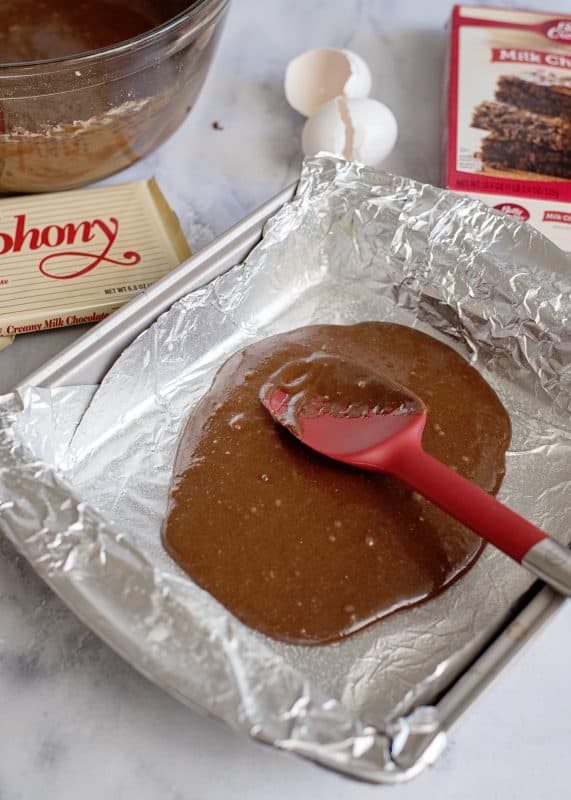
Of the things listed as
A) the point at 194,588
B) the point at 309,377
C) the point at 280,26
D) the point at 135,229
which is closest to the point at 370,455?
the point at 309,377

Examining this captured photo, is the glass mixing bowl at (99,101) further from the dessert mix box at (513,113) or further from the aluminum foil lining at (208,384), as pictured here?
the dessert mix box at (513,113)

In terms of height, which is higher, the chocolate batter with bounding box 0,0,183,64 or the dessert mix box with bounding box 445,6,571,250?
the chocolate batter with bounding box 0,0,183,64

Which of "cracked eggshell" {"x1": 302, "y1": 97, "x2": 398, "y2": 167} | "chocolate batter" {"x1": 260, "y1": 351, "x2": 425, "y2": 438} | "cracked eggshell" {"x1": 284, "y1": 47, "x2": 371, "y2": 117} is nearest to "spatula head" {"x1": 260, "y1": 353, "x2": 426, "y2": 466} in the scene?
"chocolate batter" {"x1": 260, "y1": 351, "x2": 425, "y2": 438}

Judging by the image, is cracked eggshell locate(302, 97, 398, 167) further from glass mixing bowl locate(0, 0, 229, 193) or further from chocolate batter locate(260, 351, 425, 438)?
chocolate batter locate(260, 351, 425, 438)

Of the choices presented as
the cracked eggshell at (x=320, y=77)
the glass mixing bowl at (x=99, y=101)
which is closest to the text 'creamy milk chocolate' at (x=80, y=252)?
the glass mixing bowl at (x=99, y=101)

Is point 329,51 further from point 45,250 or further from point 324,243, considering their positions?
point 45,250

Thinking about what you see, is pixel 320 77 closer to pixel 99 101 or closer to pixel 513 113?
pixel 513 113
